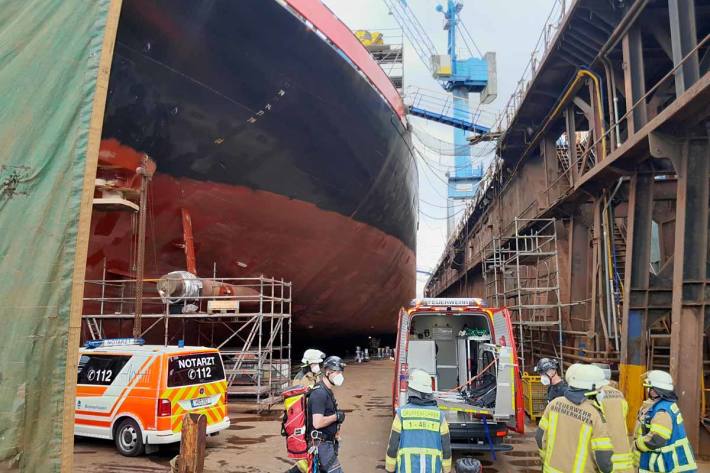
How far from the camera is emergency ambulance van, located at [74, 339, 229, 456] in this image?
6.58 metres

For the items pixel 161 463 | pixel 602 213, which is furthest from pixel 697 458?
pixel 161 463

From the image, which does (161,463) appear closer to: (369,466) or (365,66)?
(369,466)

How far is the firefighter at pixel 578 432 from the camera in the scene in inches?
125

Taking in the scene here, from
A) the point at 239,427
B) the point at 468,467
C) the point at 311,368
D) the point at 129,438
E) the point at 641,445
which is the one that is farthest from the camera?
the point at 239,427

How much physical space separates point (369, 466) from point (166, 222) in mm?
6795

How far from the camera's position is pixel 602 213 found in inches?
385

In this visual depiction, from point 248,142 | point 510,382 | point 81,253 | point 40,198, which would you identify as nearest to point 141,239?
point 248,142

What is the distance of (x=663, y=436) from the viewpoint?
3.67 m

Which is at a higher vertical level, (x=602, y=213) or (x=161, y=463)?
(x=602, y=213)

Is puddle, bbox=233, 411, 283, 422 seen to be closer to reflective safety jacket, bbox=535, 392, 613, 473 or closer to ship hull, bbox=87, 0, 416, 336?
ship hull, bbox=87, 0, 416, 336

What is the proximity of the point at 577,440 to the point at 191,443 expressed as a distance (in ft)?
13.2

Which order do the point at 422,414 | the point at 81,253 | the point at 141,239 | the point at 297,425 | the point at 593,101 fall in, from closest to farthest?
the point at 81,253 → the point at 422,414 → the point at 297,425 → the point at 141,239 → the point at 593,101

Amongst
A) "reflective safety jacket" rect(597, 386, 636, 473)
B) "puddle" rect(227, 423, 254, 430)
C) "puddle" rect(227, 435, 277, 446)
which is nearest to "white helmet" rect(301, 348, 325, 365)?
"reflective safety jacket" rect(597, 386, 636, 473)

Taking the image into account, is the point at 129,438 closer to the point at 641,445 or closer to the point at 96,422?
the point at 96,422
